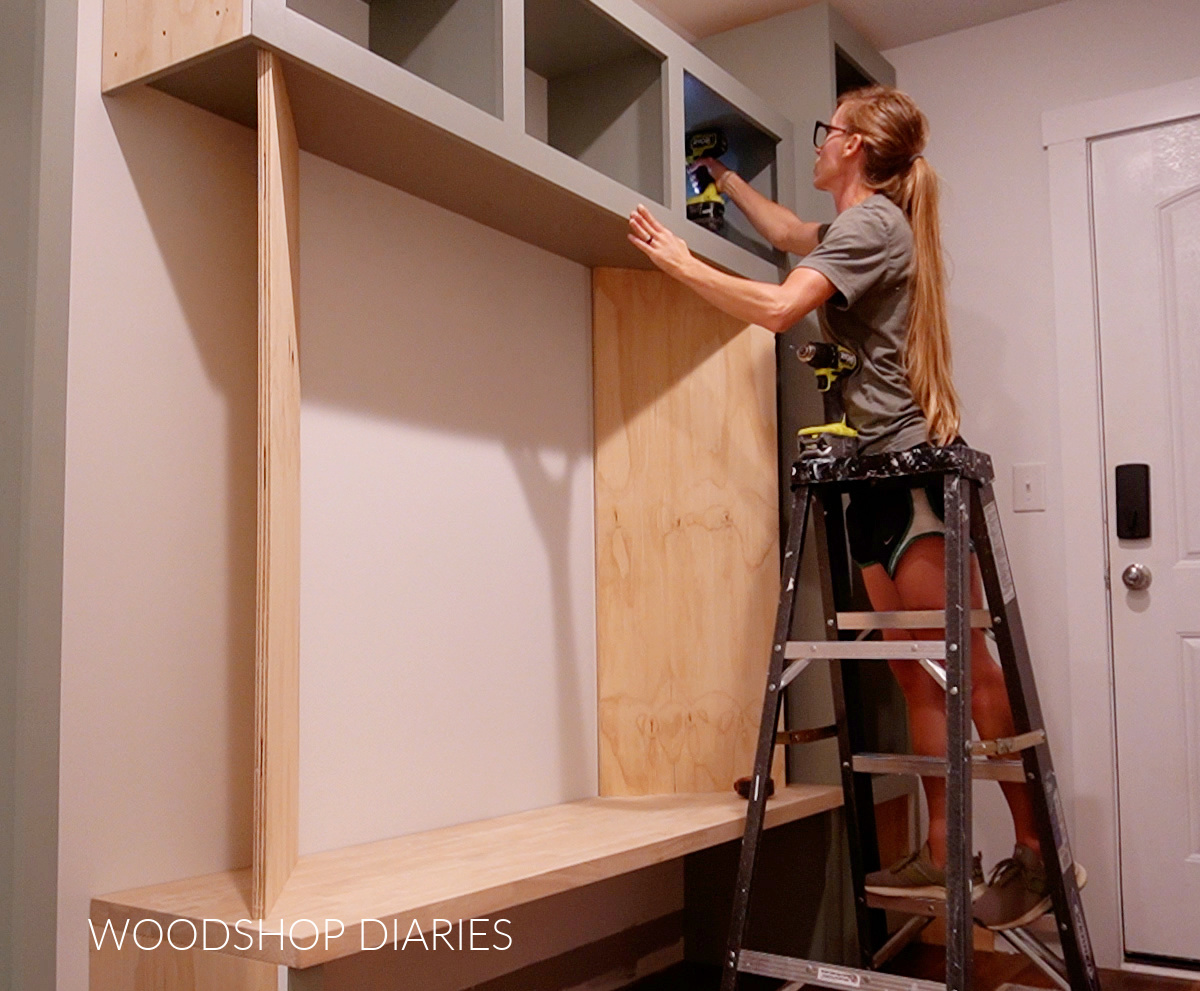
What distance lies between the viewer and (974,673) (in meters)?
2.20

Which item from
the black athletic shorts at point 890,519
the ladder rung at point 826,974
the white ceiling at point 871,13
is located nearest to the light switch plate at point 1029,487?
the black athletic shorts at point 890,519

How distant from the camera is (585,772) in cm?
253

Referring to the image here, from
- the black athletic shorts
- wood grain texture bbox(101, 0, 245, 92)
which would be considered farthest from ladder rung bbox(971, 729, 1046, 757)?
wood grain texture bbox(101, 0, 245, 92)

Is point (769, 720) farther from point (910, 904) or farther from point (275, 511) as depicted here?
point (275, 511)

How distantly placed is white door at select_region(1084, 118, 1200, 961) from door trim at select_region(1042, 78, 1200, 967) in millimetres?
27

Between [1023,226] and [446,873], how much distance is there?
2219mm

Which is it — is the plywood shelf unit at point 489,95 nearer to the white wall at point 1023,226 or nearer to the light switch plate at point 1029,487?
the white wall at point 1023,226

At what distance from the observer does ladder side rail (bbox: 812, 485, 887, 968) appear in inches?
89.0

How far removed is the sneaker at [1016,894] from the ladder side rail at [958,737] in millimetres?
148

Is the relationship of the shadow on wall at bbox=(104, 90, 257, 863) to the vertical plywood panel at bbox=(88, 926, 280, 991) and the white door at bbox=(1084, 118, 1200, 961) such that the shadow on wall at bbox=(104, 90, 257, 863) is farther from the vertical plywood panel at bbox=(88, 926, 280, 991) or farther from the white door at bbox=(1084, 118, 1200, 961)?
the white door at bbox=(1084, 118, 1200, 961)

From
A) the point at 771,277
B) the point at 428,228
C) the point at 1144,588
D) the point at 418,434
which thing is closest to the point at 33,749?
the point at 418,434

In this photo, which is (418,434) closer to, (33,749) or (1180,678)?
(33,749)

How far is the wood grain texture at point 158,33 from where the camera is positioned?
1532 millimetres

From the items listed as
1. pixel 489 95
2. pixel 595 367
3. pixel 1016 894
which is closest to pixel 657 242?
pixel 489 95
